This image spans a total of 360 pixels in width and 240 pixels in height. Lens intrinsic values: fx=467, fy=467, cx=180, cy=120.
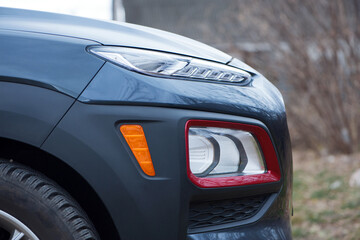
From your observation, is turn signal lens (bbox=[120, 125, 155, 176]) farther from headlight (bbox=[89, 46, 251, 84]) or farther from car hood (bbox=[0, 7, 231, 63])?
car hood (bbox=[0, 7, 231, 63])

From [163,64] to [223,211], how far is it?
55cm

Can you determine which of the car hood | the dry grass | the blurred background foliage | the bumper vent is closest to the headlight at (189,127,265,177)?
the bumper vent

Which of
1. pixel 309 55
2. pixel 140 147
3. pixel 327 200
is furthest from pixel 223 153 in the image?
pixel 309 55

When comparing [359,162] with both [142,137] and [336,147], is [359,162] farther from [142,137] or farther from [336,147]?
[142,137]

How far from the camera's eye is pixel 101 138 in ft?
4.65

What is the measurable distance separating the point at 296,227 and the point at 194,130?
216cm

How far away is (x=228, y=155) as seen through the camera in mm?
1615

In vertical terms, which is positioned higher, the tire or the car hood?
the car hood

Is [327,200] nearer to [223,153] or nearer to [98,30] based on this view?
[223,153]

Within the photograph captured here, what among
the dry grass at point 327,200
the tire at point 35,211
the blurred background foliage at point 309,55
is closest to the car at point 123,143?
the tire at point 35,211

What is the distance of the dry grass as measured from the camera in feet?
10.6

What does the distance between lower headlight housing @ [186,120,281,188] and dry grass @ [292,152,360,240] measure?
63.7 inches

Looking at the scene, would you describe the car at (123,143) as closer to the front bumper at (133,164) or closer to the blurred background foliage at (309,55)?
the front bumper at (133,164)

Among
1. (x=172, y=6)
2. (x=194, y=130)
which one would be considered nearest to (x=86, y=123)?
(x=194, y=130)
